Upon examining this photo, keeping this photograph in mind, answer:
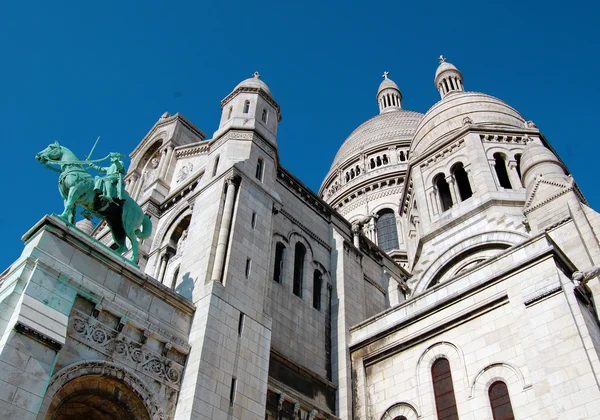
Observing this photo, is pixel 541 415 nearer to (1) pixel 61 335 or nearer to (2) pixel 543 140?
(1) pixel 61 335

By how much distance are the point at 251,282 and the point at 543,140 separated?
20.0 metres

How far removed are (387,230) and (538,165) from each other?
803 inches

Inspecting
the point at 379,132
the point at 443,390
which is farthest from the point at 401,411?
the point at 379,132

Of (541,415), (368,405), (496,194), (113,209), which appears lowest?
(541,415)

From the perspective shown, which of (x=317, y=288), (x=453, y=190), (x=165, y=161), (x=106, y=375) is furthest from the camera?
(x=453, y=190)

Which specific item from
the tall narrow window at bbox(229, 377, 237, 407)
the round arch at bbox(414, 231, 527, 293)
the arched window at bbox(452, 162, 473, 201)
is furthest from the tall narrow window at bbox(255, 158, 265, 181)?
the arched window at bbox(452, 162, 473, 201)

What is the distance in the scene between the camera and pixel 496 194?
1118 inches

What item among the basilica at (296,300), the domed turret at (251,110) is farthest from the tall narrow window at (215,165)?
the domed turret at (251,110)

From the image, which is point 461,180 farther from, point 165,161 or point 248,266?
point 248,266

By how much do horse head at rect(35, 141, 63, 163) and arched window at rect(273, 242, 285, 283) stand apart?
8777mm

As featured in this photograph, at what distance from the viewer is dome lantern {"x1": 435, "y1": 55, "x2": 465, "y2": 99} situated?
42938mm

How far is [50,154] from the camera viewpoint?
18.1 metres

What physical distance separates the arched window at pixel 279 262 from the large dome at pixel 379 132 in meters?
31.1

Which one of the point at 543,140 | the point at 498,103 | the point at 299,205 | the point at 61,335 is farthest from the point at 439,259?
the point at 61,335
